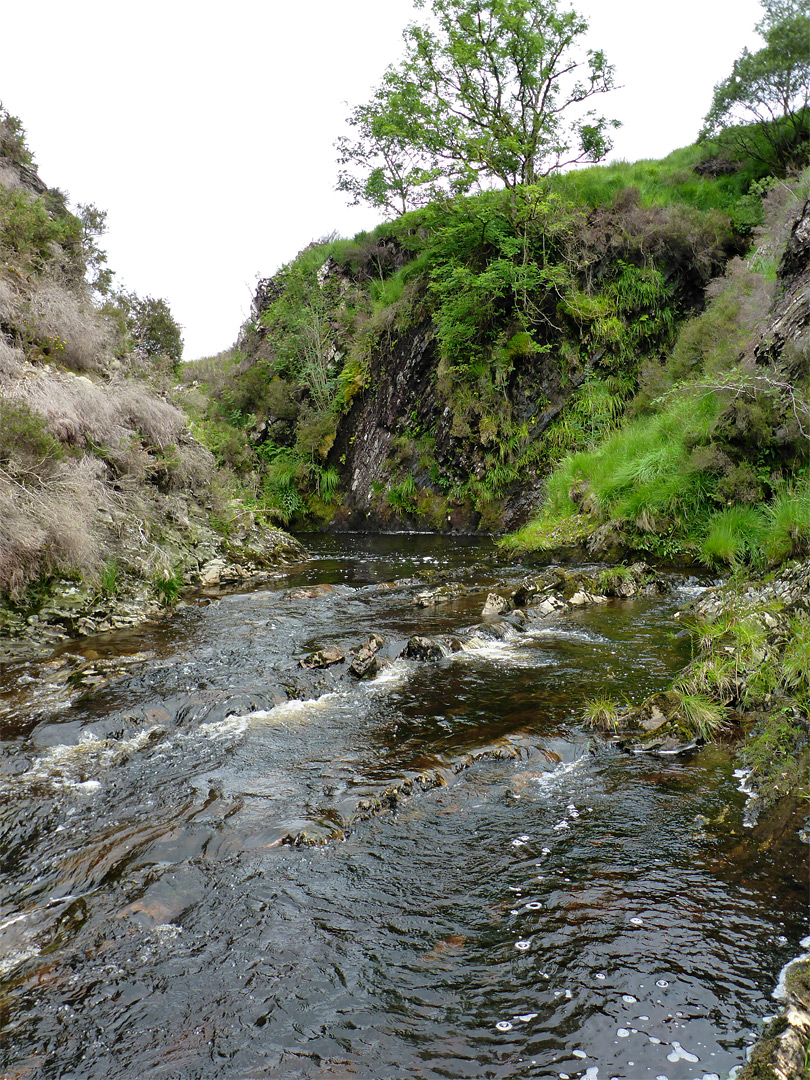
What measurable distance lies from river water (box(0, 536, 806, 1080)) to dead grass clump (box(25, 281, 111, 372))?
706 cm

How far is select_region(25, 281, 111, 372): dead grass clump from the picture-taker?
35.4 ft

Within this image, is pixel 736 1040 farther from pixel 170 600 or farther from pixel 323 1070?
pixel 170 600

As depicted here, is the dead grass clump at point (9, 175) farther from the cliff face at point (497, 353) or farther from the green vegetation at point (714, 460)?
the green vegetation at point (714, 460)

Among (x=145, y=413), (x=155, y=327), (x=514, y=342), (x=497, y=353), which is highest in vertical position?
(x=155, y=327)

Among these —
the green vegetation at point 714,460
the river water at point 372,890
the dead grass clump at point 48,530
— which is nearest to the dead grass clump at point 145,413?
the dead grass clump at point 48,530

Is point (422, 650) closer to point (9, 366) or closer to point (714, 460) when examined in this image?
point (714, 460)

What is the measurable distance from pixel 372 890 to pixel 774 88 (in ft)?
72.0

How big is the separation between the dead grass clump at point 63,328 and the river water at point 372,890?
706 centimetres

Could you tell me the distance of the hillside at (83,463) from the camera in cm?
802

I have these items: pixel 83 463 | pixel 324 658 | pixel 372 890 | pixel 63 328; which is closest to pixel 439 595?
pixel 324 658

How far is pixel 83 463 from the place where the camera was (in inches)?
370

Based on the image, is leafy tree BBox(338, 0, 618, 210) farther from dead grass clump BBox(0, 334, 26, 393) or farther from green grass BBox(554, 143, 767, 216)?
dead grass clump BBox(0, 334, 26, 393)

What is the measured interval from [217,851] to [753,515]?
8671 mm

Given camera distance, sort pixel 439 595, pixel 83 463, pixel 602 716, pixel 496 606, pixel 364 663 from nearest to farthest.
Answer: pixel 602 716 → pixel 364 663 → pixel 496 606 → pixel 83 463 → pixel 439 595
